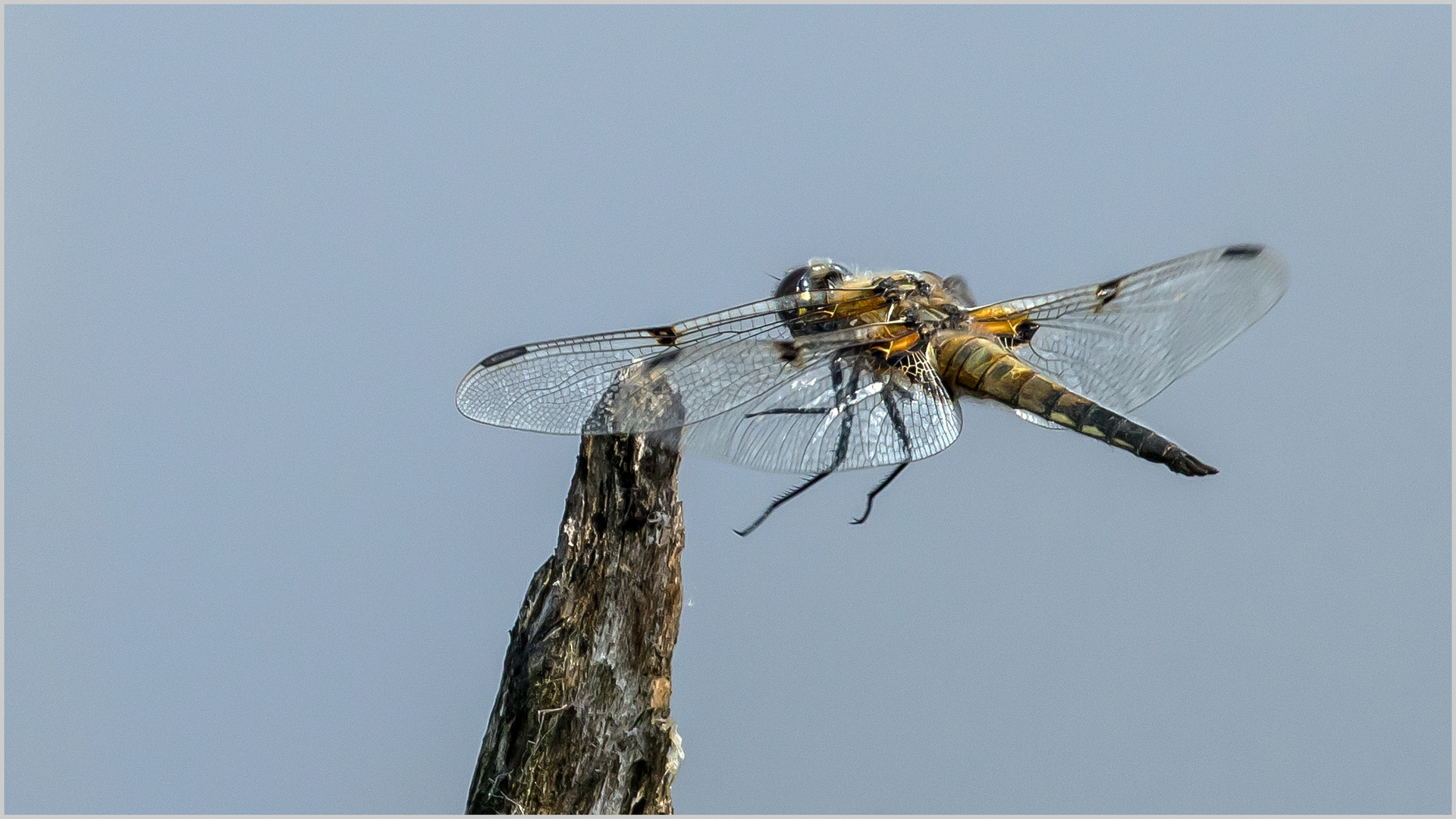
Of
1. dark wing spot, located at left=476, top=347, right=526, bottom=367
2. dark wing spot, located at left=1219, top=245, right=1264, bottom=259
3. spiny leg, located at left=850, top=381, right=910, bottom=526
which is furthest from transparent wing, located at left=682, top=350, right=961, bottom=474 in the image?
dark wing spot, located at left=1219, top=245, right=1264, bottom=259

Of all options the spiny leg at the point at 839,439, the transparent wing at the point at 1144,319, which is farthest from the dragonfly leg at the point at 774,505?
the transparent wing at the point at 1144,319

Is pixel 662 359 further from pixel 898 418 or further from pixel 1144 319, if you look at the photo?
pixel 1144 319

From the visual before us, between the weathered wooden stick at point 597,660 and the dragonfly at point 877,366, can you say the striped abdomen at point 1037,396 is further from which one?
the weathered wooden stick at point 597,660

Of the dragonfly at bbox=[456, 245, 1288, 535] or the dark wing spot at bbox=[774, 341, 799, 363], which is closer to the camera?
the dragonfly at bbox=[456, 245, 1288, 535]

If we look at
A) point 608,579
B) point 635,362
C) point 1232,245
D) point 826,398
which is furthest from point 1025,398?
point 608,579

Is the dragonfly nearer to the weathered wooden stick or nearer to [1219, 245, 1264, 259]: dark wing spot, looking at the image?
[1219, 245, 1264, 259]: dark wing spot

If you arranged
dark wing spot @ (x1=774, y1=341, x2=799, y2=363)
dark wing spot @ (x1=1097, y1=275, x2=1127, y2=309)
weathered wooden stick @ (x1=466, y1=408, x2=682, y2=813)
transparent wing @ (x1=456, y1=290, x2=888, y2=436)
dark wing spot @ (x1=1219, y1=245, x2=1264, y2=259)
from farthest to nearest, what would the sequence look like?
dark wing spot @ (x1=1097, y1=275, x2=1127, y2=309) → dark wing spot @ (x1=1219, y1=245, x2=1264, y2=259) → dark wing spot @ (x1=774, y1=341, x2=799, y2=363) → transparent wing @ (x1=456, y1=290, x2=888, y2=436) → weathered wooden stick @ (x1=466, y1=408, x2=682, y2=813)

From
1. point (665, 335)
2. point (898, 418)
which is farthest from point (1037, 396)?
point (665, 335)
